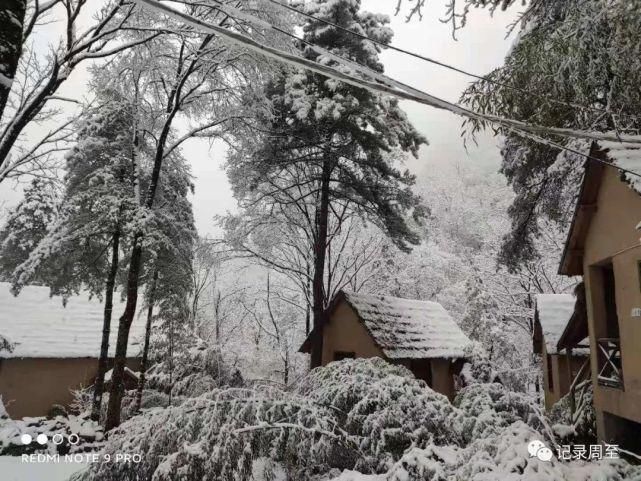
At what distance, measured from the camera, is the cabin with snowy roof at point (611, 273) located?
7.02 metres

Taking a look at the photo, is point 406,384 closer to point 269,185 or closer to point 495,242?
point 269,185

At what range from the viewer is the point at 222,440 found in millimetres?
4293

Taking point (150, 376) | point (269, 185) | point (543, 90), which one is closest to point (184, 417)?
point (543, 90)

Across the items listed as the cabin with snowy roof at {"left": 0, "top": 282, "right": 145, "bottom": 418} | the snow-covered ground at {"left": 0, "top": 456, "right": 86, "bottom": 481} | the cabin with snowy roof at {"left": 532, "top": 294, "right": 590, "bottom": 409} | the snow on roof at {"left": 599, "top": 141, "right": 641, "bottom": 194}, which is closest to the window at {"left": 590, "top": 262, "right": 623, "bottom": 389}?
the snow on roof at {"left": 599, "top": 141, "right": 641, "bottom": 194}

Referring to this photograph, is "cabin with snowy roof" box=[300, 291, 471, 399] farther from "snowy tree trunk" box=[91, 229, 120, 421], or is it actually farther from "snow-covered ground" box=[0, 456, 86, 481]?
"snow-covered ground" box=[0, 456, 86, 481]

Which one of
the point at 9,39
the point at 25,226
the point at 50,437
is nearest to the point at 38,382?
the point at 50,437

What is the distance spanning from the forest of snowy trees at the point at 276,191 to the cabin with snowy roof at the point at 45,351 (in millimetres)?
2120

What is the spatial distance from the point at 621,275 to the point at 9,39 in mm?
9047

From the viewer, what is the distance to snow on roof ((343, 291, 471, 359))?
619 inches

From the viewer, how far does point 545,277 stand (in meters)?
27.3

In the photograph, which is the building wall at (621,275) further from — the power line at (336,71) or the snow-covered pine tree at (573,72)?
the power line at (336,71)

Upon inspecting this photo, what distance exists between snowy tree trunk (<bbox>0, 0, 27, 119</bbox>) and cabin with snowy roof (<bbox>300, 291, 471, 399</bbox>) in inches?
536

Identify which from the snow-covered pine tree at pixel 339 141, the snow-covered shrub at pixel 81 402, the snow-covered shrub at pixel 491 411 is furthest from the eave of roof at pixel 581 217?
the snow-covered shrub at pixel 81 402

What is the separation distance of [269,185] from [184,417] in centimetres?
1146
